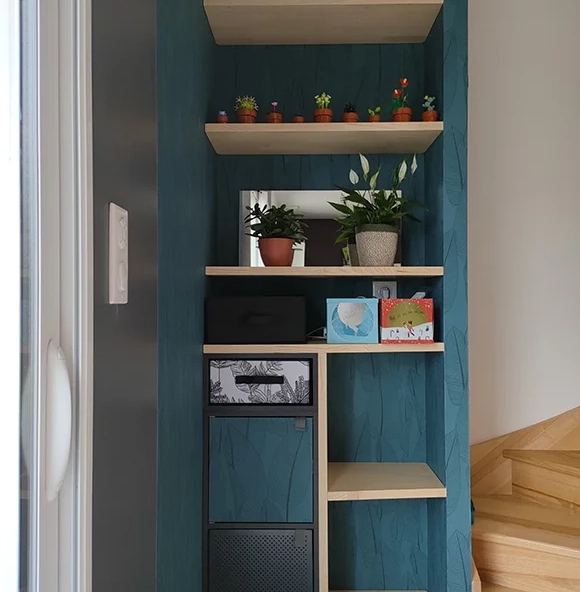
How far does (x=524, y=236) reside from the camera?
262cm

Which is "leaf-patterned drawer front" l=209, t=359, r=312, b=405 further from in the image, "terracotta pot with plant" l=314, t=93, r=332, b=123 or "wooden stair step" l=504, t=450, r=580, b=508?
"wooden stair step" l=504, t=450, r=580, b=508

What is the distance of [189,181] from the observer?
1712 millimetres

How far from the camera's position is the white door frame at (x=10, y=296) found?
28.5 inches

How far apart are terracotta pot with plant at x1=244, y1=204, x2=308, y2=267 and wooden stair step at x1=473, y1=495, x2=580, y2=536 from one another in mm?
1118

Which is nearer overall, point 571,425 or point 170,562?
point 170,562

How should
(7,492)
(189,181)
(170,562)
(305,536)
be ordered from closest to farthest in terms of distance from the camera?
(7,492) < (170,562) < (189,181) < (305,536)

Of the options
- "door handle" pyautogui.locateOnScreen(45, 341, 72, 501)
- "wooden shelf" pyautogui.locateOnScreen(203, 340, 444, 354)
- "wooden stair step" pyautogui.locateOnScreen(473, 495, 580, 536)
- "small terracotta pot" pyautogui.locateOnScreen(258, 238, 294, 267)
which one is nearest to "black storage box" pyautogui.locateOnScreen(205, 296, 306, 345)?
"wooden shelf" pyautogui.locateOnScreen(203, 340, 444, 354)

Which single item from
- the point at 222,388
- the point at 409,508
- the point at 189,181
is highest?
the point at 189,181

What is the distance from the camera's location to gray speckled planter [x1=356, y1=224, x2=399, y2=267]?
2.04 m

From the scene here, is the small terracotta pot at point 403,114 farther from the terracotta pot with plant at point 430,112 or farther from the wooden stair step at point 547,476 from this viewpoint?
the wooden stair step at point 547,476

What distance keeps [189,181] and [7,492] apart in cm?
111

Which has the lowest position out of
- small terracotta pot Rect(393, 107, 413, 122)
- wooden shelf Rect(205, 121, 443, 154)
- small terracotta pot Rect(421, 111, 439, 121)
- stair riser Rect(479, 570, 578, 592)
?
stair riser Rect(479, 570, 578, 592)

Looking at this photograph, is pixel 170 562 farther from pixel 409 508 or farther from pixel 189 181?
pixel 409 508

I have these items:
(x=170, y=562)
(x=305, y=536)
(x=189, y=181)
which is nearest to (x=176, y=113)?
(x=189, y=181)
